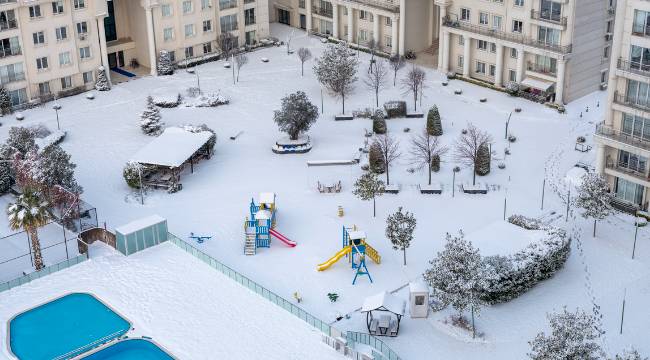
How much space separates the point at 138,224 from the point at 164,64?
37543 millimetres

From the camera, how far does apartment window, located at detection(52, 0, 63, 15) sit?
93.6 metres

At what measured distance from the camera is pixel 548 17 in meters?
89.2

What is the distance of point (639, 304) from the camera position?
2421 inches

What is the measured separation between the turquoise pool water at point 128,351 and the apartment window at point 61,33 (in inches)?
1772

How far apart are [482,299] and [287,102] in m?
29.3

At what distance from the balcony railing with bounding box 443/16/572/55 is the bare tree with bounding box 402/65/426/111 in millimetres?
6682

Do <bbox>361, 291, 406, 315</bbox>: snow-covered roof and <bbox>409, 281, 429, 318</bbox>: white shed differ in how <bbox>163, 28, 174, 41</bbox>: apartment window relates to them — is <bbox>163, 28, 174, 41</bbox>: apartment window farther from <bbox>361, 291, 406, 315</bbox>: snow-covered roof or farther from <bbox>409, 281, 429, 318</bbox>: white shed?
<bbox>409, 281, 429, 318</bbox>: white shed

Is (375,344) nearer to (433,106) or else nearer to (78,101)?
(433,106)

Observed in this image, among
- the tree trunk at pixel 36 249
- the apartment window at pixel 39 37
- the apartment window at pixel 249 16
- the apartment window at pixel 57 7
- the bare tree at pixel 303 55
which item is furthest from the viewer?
the apartment window at pixel 249 16

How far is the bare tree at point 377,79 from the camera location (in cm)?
9288

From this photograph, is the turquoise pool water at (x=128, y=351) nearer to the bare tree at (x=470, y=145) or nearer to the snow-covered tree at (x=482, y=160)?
the bare tree at (x=470, y=145)

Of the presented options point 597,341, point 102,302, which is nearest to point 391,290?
point 597,341

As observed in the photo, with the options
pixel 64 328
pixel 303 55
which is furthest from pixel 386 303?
pixel 303 55

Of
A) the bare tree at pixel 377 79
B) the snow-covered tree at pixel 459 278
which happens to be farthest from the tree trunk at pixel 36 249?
the bare tree at pixel 377 79
